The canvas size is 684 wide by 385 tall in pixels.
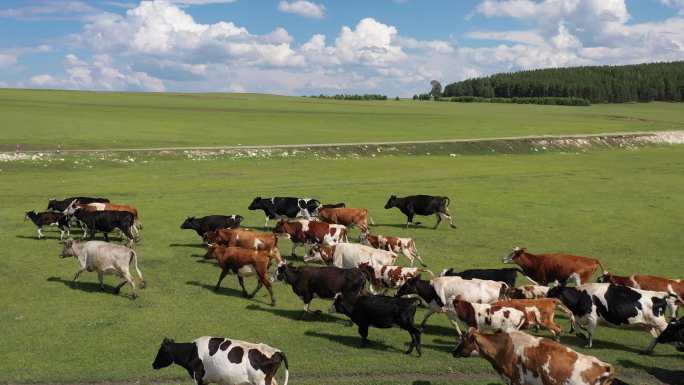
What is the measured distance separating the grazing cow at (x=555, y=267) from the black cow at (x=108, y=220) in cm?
1351

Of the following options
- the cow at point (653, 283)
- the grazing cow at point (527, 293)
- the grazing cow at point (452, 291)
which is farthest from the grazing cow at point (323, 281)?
the cow at point (653, 283)

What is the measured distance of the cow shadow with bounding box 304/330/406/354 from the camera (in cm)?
1376

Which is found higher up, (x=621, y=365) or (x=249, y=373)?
(x=249, y=373)

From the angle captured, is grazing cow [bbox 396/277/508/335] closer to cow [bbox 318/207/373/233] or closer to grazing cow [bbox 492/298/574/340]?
grazing cow [bbox 492/298/574/340]

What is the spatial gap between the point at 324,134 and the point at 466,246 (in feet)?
180

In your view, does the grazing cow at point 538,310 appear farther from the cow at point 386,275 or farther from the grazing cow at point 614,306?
the cow at point 386,275

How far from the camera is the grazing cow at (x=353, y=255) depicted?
695 inches

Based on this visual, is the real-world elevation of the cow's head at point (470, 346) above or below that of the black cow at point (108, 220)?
below

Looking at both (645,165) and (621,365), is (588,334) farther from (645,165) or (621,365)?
(645,165)

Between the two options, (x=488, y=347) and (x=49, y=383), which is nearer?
(x=488, y=347)

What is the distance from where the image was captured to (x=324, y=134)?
254ft

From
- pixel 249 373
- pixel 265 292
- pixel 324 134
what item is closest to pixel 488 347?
pixel 249 373

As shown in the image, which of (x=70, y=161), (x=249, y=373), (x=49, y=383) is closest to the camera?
(x=249, y=373)

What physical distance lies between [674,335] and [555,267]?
4.49 meters
